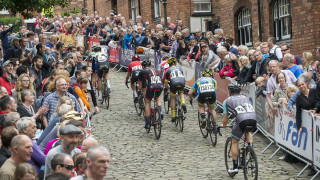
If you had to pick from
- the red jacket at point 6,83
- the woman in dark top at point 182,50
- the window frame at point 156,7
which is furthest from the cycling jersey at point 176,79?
the window frame at point 156,7

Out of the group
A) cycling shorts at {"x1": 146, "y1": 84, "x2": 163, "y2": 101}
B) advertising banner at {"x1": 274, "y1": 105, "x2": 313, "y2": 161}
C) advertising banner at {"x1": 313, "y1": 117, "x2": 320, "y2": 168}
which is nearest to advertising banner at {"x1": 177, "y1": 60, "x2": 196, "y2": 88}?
cycling shorts at {"x1": 146, "y1": 84, "x2": 163, "y2": 101}

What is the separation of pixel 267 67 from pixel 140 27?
11.2 metres

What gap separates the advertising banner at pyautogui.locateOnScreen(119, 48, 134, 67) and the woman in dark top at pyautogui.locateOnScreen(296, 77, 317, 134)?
49.2 ft

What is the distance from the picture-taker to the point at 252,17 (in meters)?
23.6

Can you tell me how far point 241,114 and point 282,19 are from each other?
11.7 meters

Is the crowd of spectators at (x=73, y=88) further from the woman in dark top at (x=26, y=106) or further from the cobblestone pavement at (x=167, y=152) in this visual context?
the cobblestone pavement at (x=167, y=152)

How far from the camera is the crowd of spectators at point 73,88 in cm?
649

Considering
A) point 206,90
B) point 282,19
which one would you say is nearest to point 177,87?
point 206,90

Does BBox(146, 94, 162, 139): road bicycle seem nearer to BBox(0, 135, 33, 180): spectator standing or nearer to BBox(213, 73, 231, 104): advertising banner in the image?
BBox(213, 73, 231, 104): advertising banner

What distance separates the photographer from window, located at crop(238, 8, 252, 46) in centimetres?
2450

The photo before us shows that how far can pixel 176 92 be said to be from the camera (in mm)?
15453

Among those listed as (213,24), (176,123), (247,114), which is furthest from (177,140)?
(213,24)

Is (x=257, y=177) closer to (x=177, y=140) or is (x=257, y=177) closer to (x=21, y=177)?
(x=177, y=140)

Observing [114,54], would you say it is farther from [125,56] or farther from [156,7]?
[156,7]
